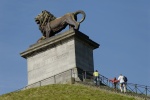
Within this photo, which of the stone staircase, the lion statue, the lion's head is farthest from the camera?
the lion's head

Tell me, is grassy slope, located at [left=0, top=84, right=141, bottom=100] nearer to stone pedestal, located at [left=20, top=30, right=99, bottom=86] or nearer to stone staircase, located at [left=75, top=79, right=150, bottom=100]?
stone staircase, located at [left=75, top=79, right=150, bottom=100]

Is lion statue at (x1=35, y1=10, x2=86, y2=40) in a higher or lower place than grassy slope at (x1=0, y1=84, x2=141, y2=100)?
higher

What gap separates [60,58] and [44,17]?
4.65m

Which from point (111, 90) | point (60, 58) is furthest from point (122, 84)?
point (60, 58)

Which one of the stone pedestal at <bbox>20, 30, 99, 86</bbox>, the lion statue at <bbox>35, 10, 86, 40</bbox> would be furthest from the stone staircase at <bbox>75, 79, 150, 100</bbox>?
the lion statue at <bbox>35, 10, 86, 40</bbox>

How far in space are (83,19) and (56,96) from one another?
407 inches

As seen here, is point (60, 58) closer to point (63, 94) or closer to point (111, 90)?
point (111, 90)

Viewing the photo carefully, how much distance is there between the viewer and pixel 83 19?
46.0 meters

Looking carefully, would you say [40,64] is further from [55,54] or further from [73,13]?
[73,13]

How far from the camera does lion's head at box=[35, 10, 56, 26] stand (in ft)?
158

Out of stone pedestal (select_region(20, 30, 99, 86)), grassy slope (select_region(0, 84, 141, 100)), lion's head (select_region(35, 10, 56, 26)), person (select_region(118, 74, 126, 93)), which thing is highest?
lion's head (select_region(35, 10, 56, 26))

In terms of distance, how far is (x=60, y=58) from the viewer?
1790 inches

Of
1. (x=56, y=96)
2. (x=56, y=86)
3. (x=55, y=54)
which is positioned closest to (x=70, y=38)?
(x=55, y=54)

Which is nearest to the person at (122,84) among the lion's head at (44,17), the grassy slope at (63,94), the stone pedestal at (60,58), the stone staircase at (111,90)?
the stone staircase at (111,90)
